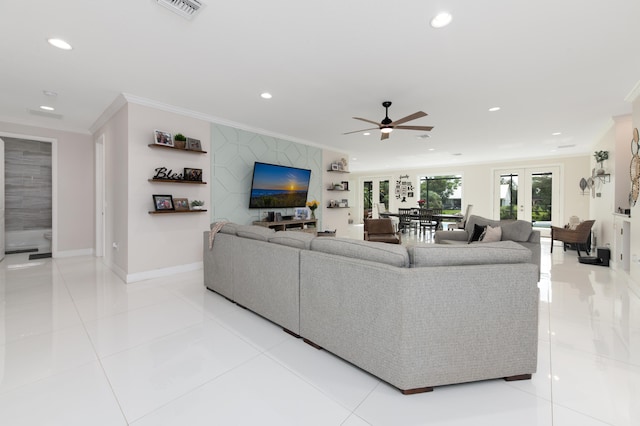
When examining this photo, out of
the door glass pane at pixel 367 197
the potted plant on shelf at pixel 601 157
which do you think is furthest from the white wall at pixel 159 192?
the door glass pane at pixel 367 197

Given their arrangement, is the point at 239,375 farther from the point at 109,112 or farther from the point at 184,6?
the point at 109,112

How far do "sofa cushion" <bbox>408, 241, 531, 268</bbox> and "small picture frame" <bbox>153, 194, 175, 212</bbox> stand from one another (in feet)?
12.1

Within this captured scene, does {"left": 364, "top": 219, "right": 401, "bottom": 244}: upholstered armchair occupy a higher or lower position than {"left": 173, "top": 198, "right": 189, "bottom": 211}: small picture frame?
lower

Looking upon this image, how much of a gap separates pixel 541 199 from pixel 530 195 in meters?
0.31

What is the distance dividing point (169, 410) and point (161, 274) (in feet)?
9.99

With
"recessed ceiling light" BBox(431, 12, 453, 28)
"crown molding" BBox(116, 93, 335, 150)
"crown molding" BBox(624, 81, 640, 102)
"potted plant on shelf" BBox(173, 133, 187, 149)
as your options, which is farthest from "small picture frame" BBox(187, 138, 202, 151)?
"crown molding" BBox(624, 81, 640, 102)

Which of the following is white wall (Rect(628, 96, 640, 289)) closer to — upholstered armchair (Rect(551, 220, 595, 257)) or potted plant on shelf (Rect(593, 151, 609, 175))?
upholstered armchair (Rect(551, 220, 595, 257))

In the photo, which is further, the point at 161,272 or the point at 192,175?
the point at 192,175

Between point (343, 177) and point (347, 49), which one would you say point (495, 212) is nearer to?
point (343, 177)

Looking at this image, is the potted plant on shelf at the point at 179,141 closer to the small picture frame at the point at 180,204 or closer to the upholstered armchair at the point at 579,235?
the small picture frame at the point at 180,204

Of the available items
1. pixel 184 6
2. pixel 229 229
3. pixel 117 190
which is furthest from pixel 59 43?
pixel 229 229

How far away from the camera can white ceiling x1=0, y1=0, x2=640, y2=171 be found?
2.08 meters

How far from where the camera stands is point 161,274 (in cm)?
412

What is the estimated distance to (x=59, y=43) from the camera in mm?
2512
